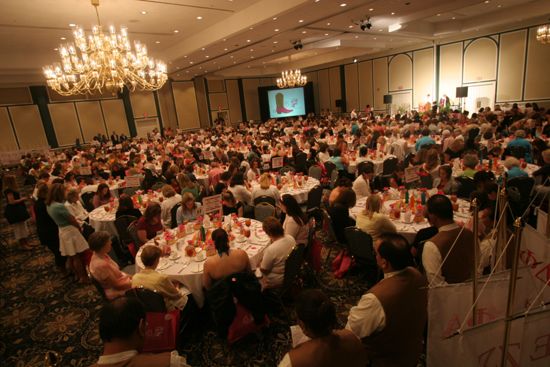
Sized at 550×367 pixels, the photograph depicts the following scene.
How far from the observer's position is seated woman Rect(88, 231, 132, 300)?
367cm

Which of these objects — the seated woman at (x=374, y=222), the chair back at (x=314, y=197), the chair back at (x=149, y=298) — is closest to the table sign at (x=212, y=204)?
the chair back at (x=314, y=197)

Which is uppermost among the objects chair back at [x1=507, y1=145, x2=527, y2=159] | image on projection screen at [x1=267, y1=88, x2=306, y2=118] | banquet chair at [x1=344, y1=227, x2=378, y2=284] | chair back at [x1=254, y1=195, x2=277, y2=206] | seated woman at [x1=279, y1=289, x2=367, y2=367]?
image on projection screen at [x1=267, y1=88, x2=306, y2=118]

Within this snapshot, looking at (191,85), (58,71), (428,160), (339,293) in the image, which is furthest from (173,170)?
(191,85)

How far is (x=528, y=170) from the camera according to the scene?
21.8 feet

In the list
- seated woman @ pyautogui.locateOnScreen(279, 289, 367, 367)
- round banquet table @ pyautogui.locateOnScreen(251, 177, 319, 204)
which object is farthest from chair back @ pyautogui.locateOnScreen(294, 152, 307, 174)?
seated woman @ pyautogui.locateOnScreen(279, 289, 367, 367)

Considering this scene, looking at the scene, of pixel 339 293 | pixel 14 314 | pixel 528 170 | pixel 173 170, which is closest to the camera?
pixel 339 293

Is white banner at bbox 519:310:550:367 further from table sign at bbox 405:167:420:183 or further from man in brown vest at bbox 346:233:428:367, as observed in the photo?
table sign at bbox 405:167:420:183

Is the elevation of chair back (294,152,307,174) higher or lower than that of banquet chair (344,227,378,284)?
higher

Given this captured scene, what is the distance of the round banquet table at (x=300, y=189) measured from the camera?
6.77 m

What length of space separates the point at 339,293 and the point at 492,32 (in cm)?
1780

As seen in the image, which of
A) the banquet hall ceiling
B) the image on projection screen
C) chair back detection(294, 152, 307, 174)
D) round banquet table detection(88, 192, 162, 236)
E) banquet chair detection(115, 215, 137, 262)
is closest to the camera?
banquet chair detection(115, 215, 137, 262)

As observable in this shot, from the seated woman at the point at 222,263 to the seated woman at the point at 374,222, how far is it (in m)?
1.70

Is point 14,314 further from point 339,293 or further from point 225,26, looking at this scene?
point 225,26

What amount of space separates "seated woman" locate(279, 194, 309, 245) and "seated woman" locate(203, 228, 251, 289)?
108 cm
